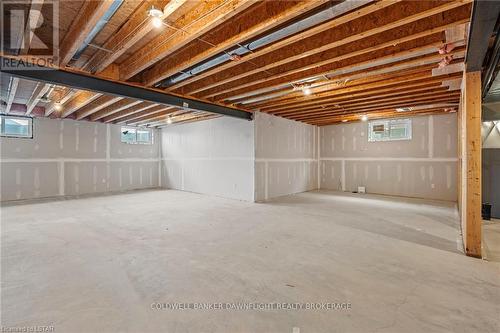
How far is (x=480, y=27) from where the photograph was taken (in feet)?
6.20

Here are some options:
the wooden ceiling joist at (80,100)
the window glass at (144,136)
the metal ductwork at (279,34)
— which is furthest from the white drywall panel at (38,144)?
the metal ductwork at (279,34)

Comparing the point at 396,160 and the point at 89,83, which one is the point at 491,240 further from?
the point at 89,83

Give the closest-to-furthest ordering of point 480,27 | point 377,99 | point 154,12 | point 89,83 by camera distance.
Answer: point 480,27, point 154,12, point 89,83, point 377,99

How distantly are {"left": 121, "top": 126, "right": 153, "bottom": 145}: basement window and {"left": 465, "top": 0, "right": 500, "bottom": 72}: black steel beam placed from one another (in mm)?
9266

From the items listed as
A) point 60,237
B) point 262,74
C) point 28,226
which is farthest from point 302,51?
point 28,226

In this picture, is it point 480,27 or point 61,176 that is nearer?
point 480,27

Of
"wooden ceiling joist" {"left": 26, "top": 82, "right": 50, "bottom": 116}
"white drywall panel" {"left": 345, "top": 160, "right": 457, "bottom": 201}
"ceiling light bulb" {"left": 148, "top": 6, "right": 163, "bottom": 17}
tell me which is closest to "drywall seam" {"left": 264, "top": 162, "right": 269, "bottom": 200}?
"white drywall panel" {"left": 345, "top": 160, "right": 457, "bottom": 201}

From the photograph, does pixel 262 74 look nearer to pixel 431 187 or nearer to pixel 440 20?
pixel 440 20

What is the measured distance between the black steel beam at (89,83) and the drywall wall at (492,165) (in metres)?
5.91

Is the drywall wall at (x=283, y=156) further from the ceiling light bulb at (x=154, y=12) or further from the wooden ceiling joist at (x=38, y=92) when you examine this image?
the wooden ceiling joist at (x=38, y=92)

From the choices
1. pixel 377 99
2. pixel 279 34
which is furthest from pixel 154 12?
pixel 377 99

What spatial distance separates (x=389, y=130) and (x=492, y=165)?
300cm

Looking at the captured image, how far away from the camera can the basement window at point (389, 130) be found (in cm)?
696

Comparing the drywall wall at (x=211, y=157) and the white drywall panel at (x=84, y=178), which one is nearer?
the drywall wall at (x=211, y=157)
